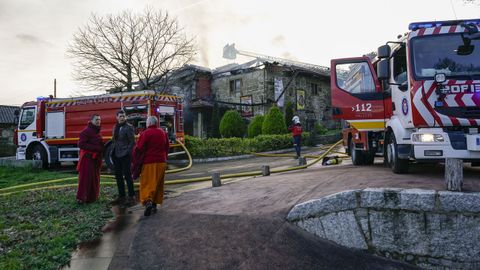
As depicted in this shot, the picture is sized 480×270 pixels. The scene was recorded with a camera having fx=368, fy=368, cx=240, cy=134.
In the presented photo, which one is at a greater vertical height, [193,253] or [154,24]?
[154,24]

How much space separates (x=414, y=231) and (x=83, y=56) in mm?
24061

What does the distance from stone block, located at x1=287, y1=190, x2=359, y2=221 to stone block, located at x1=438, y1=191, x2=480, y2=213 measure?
1013 mm

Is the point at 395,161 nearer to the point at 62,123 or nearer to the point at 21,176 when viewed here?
the point at 21,176

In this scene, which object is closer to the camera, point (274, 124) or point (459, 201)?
point (459, 201)

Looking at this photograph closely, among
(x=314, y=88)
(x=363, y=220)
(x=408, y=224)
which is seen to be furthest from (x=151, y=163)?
(x=314, y=88)

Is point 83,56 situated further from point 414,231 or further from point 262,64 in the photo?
point 414,231

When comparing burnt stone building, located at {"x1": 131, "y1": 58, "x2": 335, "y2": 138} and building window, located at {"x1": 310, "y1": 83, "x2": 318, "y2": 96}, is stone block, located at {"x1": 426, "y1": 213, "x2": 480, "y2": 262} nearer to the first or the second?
burnt stone building, located at {"x1": 131, "y1": 58, "x2": 335, "y2": 138}

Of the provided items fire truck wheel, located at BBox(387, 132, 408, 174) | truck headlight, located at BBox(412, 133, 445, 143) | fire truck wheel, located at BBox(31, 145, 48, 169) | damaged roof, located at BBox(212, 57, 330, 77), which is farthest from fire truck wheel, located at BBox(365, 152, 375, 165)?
damaged roof, located at BBox(212, 57, 330, 77)

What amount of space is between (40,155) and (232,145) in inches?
349

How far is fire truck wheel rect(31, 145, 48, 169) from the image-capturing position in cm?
1616

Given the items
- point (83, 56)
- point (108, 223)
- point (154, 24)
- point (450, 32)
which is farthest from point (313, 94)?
point (108, 223)

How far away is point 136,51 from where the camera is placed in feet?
80.9

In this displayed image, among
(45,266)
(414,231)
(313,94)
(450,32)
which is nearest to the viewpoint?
(45,266)

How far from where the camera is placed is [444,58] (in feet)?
20.9
